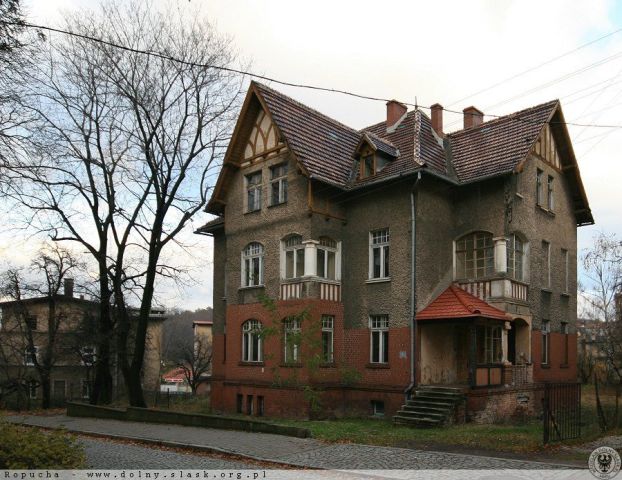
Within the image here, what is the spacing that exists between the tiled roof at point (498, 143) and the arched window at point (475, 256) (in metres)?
2.11

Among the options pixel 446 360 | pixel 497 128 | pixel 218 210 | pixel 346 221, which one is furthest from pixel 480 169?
pixel 218 210

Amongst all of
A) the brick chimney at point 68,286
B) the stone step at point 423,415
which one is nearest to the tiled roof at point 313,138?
the stone step at point 423,415

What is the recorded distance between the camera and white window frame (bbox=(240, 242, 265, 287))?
25219 millimetres

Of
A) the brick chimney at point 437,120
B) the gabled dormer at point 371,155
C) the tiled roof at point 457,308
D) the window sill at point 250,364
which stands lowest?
the window sill at point 250,364

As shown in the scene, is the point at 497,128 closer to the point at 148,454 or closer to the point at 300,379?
the point at 300,379

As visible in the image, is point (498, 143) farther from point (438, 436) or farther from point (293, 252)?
point (438, 436)

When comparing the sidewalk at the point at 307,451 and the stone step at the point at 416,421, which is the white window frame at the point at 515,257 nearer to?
the stone step at the point at 416,421

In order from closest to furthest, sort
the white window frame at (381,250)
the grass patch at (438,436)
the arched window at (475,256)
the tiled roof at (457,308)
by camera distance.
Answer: the grass patch at (438,436), the tiled roof at (457,308), the arched window at (475,256), the white window frame at (381,250)

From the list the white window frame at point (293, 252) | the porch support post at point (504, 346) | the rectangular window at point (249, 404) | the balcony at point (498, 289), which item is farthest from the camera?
the rectangular window at point (249, 404)

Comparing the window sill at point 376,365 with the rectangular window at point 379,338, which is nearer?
the window sill at point 376,365

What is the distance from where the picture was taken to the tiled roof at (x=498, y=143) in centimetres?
2242

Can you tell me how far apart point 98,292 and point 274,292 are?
40.8 feet

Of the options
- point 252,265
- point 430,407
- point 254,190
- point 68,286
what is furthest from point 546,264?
point 68,286

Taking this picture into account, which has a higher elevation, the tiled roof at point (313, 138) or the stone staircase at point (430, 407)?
the tiled roof at point (313, 138)
